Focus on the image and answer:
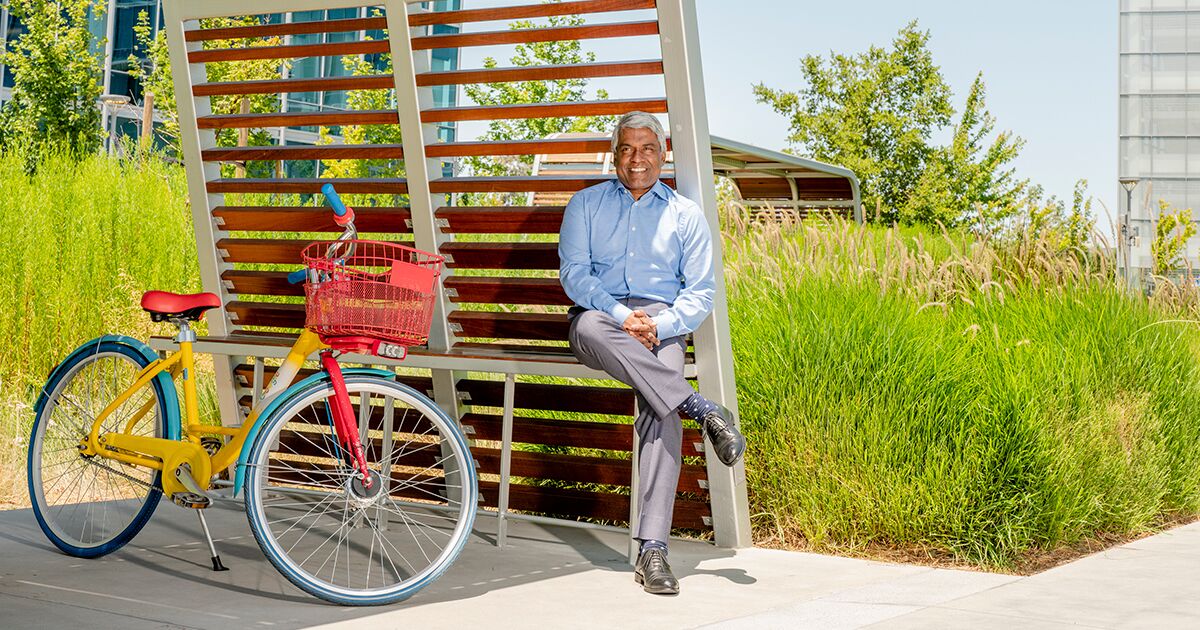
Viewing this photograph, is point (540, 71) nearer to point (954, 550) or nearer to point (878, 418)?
point (878, 418)

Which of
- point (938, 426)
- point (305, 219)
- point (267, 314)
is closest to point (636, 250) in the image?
point (938, 426)

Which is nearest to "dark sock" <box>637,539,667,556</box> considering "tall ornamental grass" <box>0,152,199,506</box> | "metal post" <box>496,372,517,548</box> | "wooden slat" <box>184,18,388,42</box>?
"metal post" <box>496,372,517,548</box>

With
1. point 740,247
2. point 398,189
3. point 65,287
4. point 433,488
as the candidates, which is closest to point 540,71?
point 398,189

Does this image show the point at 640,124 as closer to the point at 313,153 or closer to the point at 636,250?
the point at 636,250

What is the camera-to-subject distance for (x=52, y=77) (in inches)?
843

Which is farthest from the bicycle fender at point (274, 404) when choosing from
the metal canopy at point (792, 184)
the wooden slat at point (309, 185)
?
the metal canopy at point (792, 184)

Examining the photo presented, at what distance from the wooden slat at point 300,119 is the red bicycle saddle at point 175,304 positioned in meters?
1.25

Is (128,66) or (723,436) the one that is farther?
(128,66)

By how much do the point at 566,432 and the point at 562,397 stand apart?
0.17 meters

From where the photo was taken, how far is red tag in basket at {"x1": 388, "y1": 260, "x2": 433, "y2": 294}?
4.65 meters

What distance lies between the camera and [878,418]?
6.20 m

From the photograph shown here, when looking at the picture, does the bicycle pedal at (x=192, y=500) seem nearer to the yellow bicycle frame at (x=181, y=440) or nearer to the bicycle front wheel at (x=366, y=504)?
the yellow bicycle frame at (x=181, y=440)

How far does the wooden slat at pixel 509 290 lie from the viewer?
6113 mm

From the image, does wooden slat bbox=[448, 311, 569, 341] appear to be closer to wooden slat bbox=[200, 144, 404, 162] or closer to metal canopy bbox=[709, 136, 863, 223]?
wooden slat bbox=[200, 144, 404, 162]
